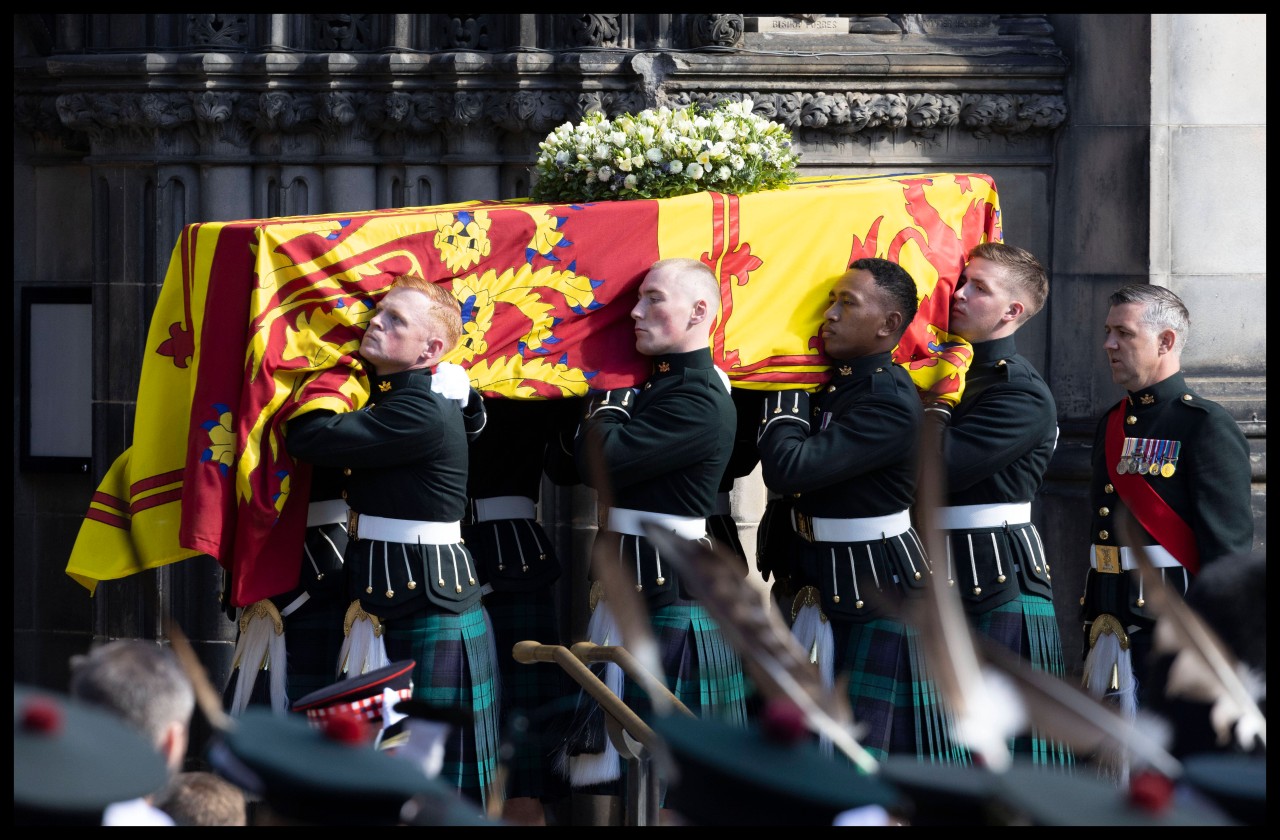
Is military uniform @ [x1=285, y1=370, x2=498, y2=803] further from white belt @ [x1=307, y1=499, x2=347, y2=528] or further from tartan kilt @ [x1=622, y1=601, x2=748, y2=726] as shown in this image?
tartan kilt @ [x1=622, y1=601, x2=748, y2=726]

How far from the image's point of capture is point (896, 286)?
16.9 feet

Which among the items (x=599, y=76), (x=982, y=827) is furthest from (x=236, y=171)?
(x=982, y=827)

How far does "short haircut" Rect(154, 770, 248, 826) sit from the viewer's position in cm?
281

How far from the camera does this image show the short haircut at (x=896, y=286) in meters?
5.16

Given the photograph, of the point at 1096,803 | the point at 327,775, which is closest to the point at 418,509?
the point at 327,775

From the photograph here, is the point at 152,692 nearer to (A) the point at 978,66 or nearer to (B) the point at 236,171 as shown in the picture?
(B) the point at 236,171

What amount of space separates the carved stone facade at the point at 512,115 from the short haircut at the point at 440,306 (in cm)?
151

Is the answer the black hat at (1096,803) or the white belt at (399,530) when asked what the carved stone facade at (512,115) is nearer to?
the white belt at (399,530)

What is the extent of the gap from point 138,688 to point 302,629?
260cm

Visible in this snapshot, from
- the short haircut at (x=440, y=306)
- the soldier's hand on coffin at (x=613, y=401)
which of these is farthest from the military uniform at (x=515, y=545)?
the short haircut at (x=440, y=306)

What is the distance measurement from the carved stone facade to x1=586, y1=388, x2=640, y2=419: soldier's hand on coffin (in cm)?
132

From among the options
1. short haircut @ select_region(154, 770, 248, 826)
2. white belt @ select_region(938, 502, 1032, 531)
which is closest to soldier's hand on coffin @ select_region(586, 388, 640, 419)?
white belt @ select_region(938, 502, 1032, 531)

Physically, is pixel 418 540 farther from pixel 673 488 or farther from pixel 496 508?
pixel 673 488

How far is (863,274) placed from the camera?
205 inches
